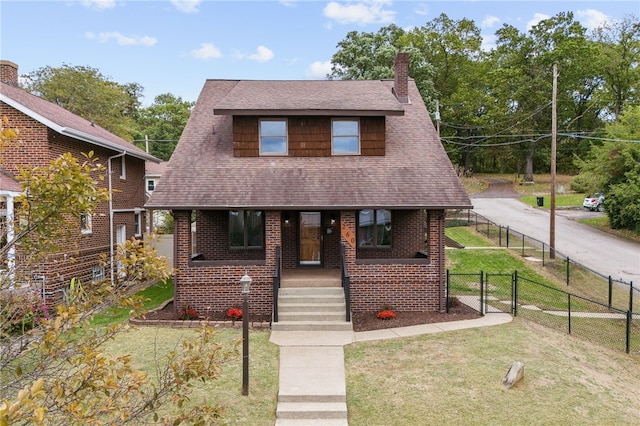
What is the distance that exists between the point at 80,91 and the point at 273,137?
3143cm

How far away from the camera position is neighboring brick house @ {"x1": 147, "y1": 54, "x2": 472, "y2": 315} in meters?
12.8

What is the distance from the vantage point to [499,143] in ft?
173

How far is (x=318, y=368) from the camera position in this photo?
888 cm

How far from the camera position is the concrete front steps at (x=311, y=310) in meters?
11.3

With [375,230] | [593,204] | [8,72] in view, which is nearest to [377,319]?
[375,230]

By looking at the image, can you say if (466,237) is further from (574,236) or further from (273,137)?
(273,137)

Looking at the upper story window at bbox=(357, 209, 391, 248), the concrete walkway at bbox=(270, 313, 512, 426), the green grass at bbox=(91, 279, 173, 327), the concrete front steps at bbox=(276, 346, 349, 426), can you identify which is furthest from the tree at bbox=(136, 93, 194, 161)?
the concrete front steps at bbox=(276, 346, 349, 426)

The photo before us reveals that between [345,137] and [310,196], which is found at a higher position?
[345,137]

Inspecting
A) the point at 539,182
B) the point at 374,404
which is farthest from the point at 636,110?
the point at 374,404

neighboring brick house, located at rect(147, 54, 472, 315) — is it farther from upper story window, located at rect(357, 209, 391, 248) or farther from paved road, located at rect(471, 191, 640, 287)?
paved road, located at rect(471, 191, 640, 287)

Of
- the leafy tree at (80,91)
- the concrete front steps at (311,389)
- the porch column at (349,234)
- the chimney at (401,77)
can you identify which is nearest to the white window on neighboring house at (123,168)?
the porch column at (349,234)

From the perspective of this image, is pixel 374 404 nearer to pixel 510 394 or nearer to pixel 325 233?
pixel 510 394

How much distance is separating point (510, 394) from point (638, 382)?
3479mm

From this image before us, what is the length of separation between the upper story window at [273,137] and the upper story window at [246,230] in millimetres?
2208
